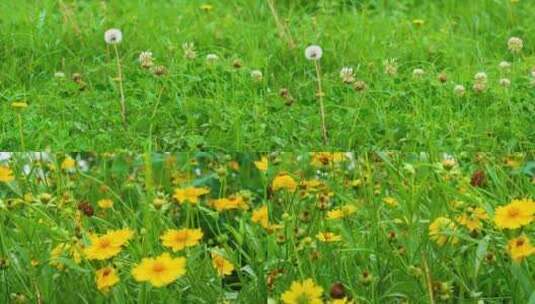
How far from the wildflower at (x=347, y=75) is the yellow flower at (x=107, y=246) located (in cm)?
175

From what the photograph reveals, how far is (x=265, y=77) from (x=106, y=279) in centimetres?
199

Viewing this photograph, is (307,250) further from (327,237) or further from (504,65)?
(504,65)

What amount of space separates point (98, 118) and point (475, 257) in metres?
1.77

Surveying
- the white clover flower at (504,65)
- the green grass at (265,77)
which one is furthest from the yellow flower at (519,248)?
the white clover flower at (504,65)

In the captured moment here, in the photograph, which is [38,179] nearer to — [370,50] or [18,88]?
[18,88]

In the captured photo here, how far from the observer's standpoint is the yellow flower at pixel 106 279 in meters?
1.90

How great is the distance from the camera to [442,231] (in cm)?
200

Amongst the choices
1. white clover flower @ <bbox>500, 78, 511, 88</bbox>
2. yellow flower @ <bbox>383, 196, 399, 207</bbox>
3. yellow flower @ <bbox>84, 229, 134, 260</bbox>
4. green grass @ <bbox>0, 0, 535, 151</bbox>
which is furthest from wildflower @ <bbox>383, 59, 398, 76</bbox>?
yellow flower @ <bbox>84, 229, 134, 260</bbox>

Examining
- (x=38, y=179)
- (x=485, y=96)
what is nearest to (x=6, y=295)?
(x=38, y=179)

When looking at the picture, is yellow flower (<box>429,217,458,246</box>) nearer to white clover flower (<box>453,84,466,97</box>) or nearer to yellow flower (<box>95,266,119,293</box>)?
yellow flower (<box>95,266,119,293</box>)

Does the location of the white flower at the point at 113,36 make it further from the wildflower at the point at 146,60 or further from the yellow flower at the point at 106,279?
the yellow flower at the point at 106,279

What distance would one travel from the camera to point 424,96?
12.0 feet

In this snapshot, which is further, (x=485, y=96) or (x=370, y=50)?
(x=370, y=50)

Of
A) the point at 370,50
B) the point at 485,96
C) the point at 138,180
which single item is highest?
the point at 370,50
